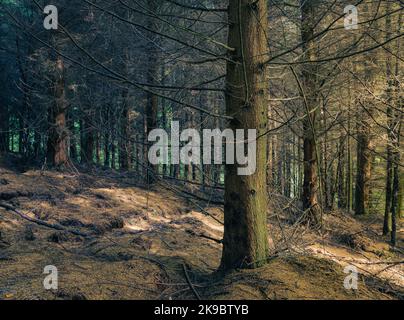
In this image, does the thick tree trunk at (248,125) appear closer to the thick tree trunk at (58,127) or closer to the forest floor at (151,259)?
the forest floor at (151,259)

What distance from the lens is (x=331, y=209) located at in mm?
12953

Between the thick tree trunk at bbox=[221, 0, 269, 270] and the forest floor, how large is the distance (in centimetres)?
26

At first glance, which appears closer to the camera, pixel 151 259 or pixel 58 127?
pixel 151 259

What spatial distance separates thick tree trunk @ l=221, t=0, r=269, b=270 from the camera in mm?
4086

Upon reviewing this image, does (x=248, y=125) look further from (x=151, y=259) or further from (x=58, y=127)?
(x=58, y=127)

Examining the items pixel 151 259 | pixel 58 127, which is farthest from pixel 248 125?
pixel 58 127

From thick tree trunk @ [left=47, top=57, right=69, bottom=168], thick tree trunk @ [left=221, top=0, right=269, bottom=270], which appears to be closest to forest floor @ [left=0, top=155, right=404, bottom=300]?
thick tree trunk @ [left=221, top=0, right=269, bottom=270]

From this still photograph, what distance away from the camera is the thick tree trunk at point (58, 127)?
47.9 feet

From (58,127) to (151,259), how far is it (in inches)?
450

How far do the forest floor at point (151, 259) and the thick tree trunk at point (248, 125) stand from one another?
0.26 m

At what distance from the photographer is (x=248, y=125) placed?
4070 mm

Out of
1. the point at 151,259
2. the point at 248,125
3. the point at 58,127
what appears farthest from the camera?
the point at 58,127

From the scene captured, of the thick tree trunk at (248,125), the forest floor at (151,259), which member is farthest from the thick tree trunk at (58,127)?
the thick tree trunk at (248,125)

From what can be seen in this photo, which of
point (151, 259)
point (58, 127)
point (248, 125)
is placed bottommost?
point (151, 259)
